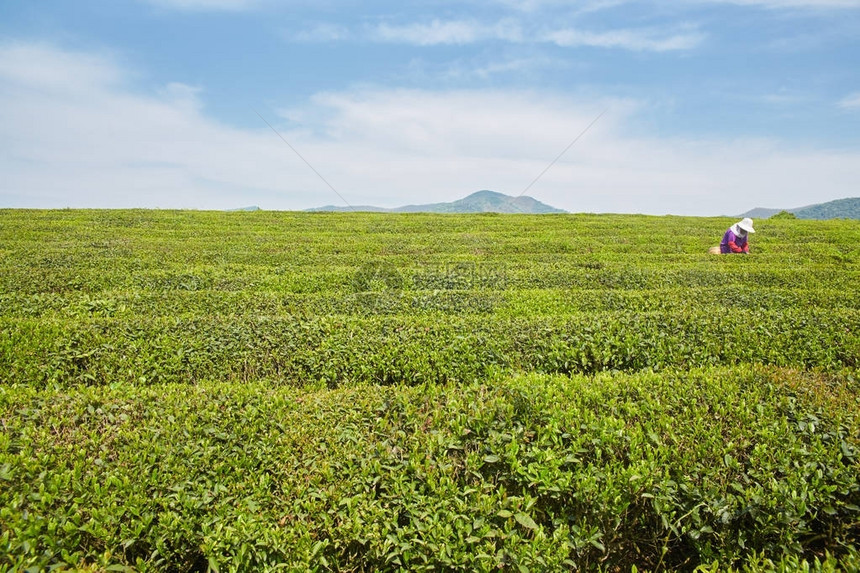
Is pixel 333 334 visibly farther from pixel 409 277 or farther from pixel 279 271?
pixel 279 271

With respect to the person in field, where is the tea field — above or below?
below

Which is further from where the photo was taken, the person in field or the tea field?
the person in field

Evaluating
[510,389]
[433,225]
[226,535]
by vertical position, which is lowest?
[226,535]

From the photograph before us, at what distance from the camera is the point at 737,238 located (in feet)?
57.9

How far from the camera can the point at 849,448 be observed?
3639 millimetres

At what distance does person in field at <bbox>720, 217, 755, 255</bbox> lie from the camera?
17.3 metres

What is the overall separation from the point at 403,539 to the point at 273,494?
3.44 feet

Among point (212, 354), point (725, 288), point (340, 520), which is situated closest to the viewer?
point (340, 520)

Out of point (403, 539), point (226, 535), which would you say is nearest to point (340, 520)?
point (403, 539)

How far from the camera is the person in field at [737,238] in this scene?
682 inches

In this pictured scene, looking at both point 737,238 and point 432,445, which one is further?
point 737,238

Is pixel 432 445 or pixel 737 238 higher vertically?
pixel 737 238

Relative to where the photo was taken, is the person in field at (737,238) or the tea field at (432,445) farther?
the person in field at (737,238)

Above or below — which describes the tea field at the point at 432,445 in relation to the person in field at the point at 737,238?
below
